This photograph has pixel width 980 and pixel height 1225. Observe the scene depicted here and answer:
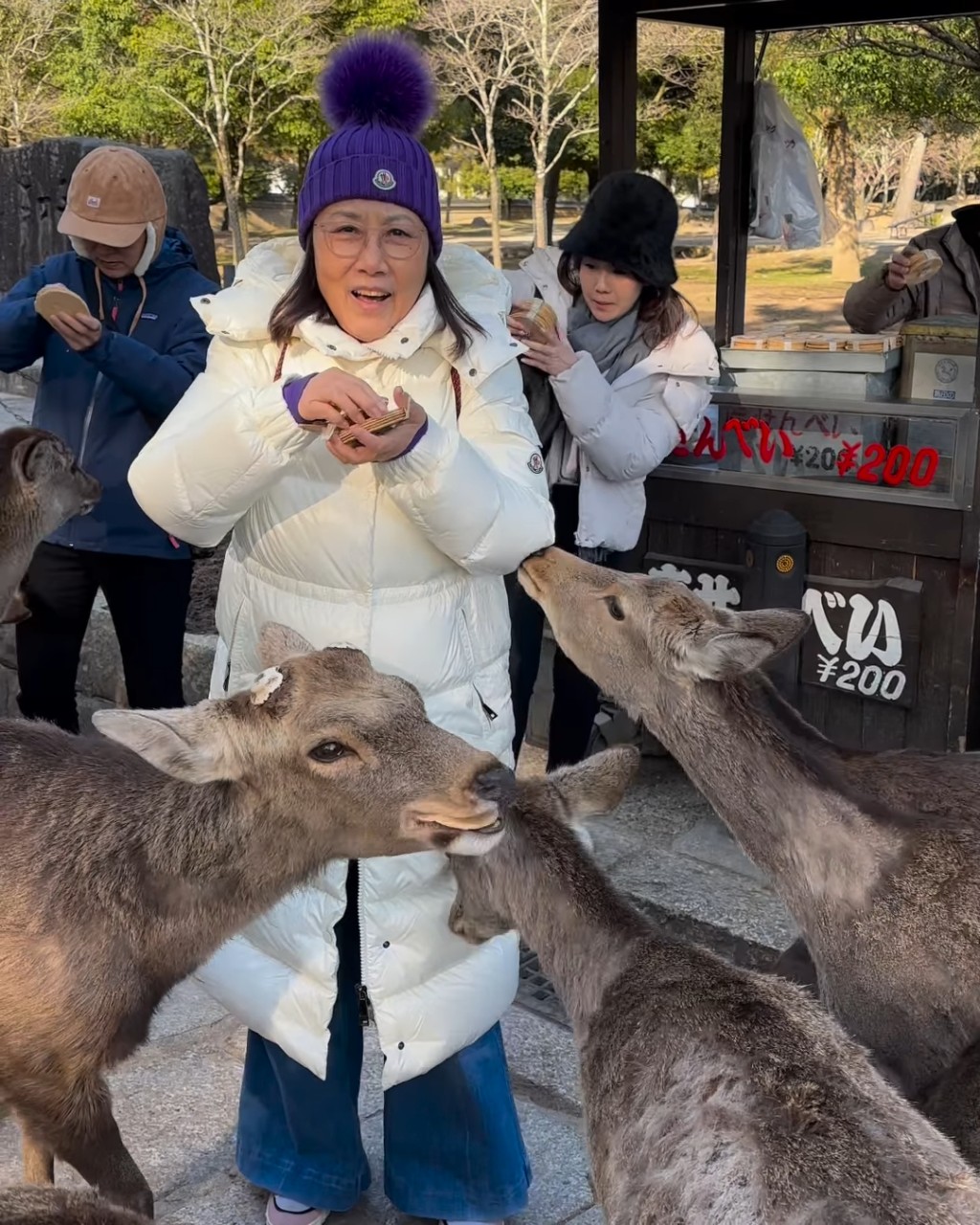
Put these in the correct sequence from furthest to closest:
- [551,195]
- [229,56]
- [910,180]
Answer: [551,195]
[229,56]
[910,180]

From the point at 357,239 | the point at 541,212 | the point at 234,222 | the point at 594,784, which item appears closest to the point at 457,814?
the point at 594,784

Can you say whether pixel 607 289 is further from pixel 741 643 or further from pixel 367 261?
pixel 367 261

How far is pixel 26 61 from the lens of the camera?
32.8m

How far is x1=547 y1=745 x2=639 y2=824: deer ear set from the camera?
3.18 m

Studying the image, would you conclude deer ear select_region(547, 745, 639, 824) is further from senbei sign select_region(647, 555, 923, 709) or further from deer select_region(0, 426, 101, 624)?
deer select_region(0, 426, 101, 624)

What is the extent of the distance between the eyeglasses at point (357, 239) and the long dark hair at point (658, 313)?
2111 mm

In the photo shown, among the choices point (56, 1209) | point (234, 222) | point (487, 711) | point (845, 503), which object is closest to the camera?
point (56, 1209)

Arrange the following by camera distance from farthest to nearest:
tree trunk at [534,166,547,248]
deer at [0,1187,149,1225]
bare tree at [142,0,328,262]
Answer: bare tree at [142,0,328,262] < tree trunk at [534,166,547,248] < deer at [0,1187,149,1225]

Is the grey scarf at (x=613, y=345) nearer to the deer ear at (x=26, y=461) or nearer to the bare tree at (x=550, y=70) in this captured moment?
the deer ear at (x=26, y=461)

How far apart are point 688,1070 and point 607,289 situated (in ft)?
10.5

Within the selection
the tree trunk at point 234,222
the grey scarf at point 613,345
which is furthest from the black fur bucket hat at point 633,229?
the tree trunk at point 234,222

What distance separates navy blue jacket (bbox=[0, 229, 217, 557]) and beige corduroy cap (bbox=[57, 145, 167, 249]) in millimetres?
246

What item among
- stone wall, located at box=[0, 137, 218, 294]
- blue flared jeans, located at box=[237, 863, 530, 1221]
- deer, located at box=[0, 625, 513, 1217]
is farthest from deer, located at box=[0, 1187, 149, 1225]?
stone wall, located at box=[0, 137, 218, 294]

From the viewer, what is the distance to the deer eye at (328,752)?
115 inches
